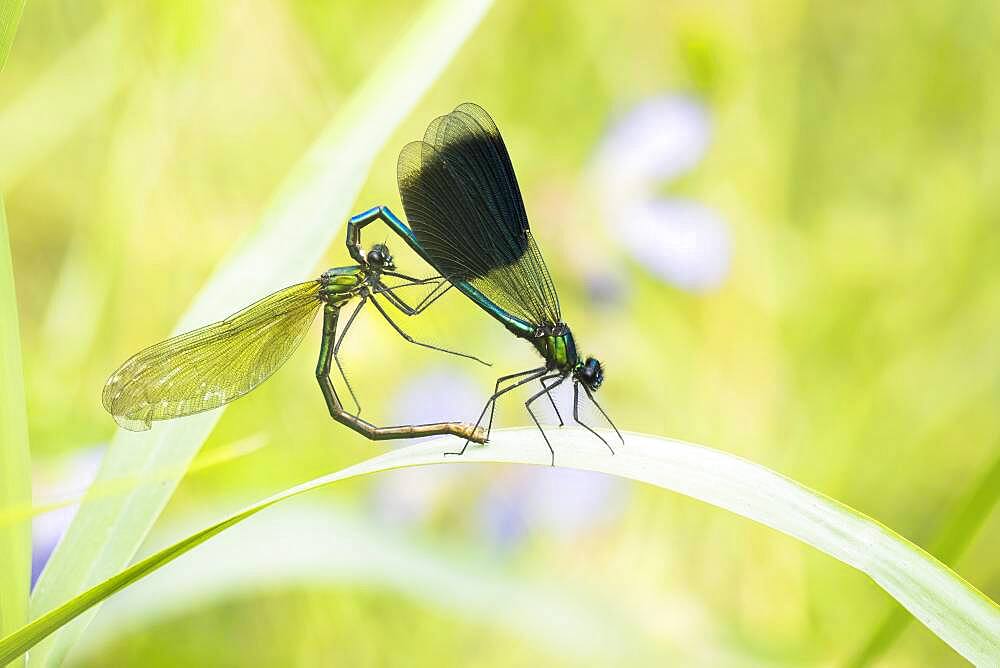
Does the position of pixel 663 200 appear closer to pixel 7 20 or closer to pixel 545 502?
pixel 545 502

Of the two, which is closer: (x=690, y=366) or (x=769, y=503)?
(x=769, y=503)

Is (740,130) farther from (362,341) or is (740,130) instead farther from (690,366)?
(362,341)

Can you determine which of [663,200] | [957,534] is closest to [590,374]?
[957,534]

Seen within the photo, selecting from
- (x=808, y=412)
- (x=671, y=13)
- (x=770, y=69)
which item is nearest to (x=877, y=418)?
(x=808, y=412)

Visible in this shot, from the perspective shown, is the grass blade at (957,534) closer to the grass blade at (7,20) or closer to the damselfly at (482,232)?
the damselfly at (482,232)

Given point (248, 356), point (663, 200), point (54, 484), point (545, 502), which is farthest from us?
point (663, 200)

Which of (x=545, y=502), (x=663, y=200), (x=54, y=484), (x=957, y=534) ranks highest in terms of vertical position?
(x=663, y=200)

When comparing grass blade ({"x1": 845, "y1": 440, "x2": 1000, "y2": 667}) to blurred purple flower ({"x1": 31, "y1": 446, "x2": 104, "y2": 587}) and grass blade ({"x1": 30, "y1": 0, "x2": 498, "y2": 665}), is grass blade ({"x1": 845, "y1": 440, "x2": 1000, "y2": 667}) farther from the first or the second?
blurred purple flower ({"x1": 31, "y1": 446, "x2": 104, "y2": 587})
